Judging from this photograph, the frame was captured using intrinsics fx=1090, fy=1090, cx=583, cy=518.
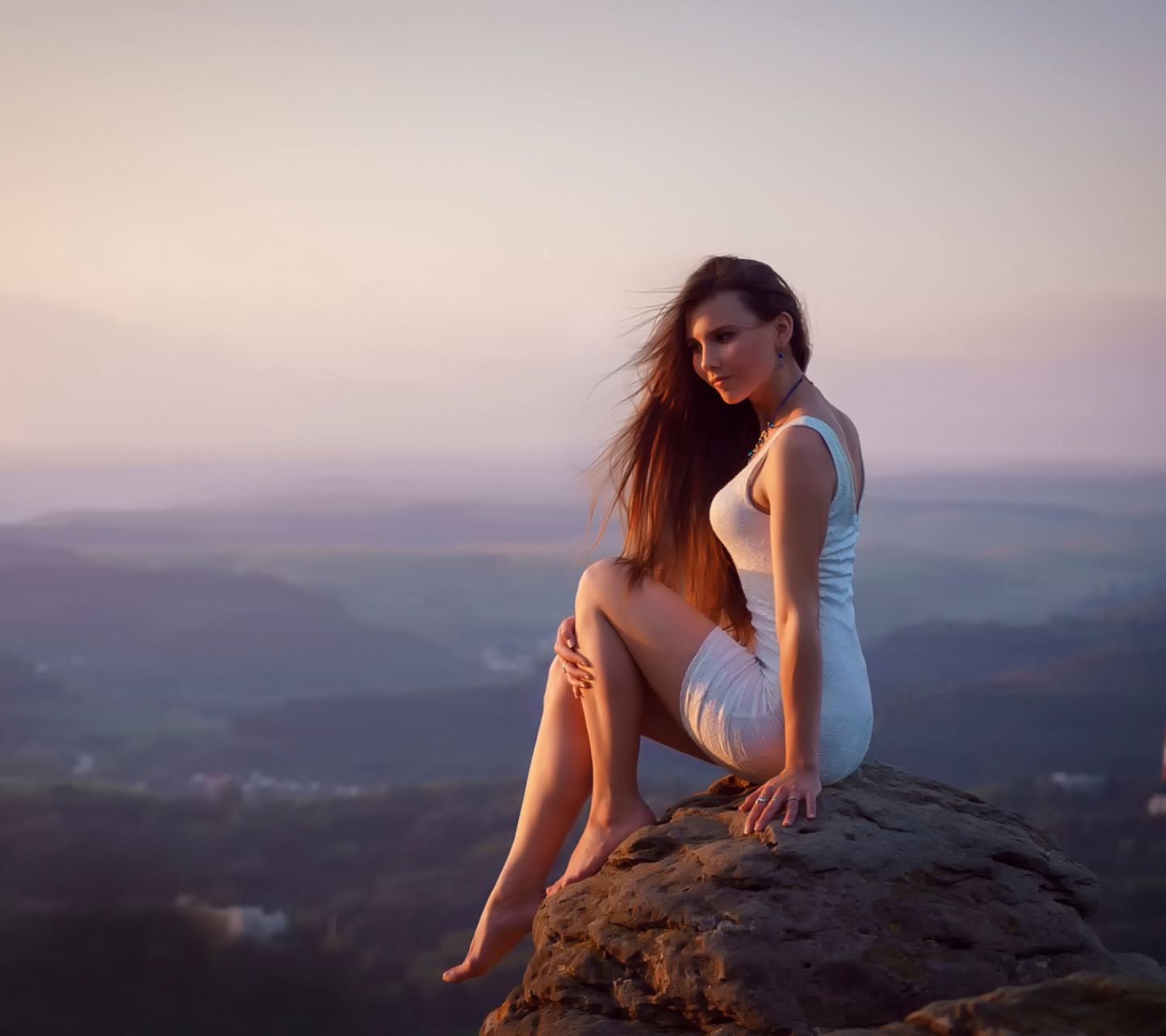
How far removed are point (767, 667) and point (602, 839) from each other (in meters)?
0.62

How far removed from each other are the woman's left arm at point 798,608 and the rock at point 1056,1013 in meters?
0.73

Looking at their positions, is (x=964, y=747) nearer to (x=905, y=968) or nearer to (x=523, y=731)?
(x=523, y=731)

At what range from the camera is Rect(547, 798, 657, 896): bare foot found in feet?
9.09

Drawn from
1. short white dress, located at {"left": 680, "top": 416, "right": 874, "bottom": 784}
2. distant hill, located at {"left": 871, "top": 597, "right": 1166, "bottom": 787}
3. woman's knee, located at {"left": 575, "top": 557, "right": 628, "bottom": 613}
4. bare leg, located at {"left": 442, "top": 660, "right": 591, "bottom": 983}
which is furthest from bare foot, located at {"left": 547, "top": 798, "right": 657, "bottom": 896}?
distant hill, located at {"left": 871, "top": 597, "right": 1166, "bottom": 787}

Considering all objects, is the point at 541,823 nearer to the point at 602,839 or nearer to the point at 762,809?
the point at 602,839

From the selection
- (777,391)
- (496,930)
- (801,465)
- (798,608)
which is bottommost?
(496,930)

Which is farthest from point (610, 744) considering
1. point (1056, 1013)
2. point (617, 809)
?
point (1056, 1013)

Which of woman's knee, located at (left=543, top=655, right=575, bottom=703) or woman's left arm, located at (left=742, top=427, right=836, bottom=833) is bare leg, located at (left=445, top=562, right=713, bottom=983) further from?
woman's left arm, located at (left=742, top=427, right=836, bottom=833)

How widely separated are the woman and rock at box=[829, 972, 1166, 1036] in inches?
29.0

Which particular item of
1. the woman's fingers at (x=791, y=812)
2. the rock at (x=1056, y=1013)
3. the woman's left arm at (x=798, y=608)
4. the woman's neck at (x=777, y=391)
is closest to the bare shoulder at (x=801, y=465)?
the woman's left arm at (x=798, y=608)

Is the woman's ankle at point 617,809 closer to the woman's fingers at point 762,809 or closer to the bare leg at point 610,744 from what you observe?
the bare leg at point 610,744

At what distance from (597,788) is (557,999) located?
523mm

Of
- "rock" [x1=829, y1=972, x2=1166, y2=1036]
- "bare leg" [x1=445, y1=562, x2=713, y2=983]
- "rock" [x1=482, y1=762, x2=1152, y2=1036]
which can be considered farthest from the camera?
"bare leg" [x1=445, y1=562, x2=713, y2=983]

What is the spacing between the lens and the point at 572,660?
284cm
